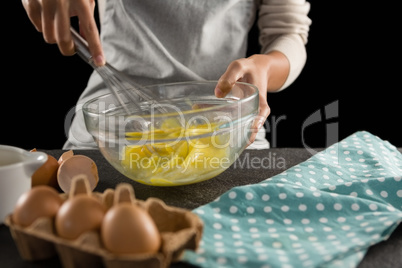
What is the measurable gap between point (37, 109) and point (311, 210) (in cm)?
129

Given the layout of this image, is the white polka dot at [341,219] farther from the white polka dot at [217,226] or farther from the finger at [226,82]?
the finger at [226,82]

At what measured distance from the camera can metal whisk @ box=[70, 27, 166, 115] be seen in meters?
0.73

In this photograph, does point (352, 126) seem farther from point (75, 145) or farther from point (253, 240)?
point (253, 240)

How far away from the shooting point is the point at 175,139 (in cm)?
67

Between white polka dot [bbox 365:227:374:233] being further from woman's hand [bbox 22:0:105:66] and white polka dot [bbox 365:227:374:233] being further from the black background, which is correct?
the black background

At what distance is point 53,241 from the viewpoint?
18.4 inches

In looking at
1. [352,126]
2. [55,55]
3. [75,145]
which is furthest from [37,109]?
[352,126]

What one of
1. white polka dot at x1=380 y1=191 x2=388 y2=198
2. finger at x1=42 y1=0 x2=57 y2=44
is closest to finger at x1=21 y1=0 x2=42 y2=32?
finger at x1=42 y1=0 x2=57 y2=44

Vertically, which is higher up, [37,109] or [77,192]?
[77,192]

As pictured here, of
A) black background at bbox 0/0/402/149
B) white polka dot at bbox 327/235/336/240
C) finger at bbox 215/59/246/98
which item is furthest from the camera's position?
black background at bbox 0/0/402/149

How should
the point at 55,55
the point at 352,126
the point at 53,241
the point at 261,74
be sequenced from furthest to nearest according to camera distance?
the point at 352,126 < the point at 55,55 < the point at 261,74 < the point at 53,241

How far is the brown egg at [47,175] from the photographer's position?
2.27 ft

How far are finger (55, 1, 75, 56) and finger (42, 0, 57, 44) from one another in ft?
0.06

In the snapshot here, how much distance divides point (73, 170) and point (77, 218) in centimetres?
24
